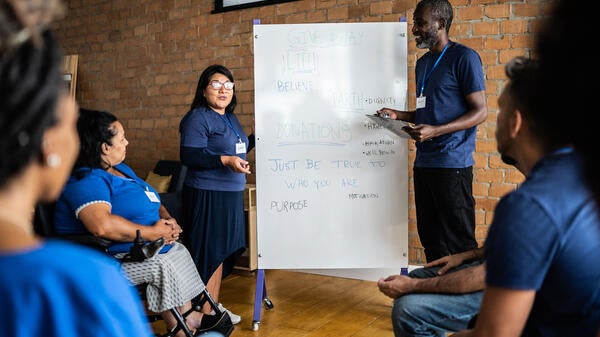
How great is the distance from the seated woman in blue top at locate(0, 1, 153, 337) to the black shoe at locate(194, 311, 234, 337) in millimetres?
1685

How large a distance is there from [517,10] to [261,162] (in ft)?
5.70

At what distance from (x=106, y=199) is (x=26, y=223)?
4.72 feet

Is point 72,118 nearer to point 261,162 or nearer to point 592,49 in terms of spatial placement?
point 592,49

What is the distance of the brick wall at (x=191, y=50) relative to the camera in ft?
10.5

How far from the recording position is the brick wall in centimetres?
320

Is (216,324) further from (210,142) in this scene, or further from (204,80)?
(204,80)

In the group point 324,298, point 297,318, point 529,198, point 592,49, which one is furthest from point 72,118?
point 324,298

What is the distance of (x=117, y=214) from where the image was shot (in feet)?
7.03

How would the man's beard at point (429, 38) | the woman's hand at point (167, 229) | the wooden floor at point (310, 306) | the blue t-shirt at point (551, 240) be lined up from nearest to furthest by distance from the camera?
1. the blue t-shirt at point (551, 240)
2. the woman's hand at point (167, 229)
3. the man's beard at point (429, 38)
4. the wooden floor at point (310, 306)

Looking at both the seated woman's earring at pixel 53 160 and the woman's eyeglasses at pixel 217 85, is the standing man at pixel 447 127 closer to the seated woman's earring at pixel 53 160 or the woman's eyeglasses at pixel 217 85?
the woman's eyeglasses at pixel 217 85

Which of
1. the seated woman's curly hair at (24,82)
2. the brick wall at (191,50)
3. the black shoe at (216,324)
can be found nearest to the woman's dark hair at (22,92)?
the seated woman's curly hair at (24,82)

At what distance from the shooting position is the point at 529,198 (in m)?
1.00

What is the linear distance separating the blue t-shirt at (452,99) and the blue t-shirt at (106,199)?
1395 millimetres

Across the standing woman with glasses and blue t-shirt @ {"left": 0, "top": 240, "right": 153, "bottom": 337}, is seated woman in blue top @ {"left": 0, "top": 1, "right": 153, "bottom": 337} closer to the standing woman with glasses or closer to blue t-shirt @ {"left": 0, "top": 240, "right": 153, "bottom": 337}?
blue t-shirt @ {"left": 0, "top": 240, "right": 153, "bottom": 337}
